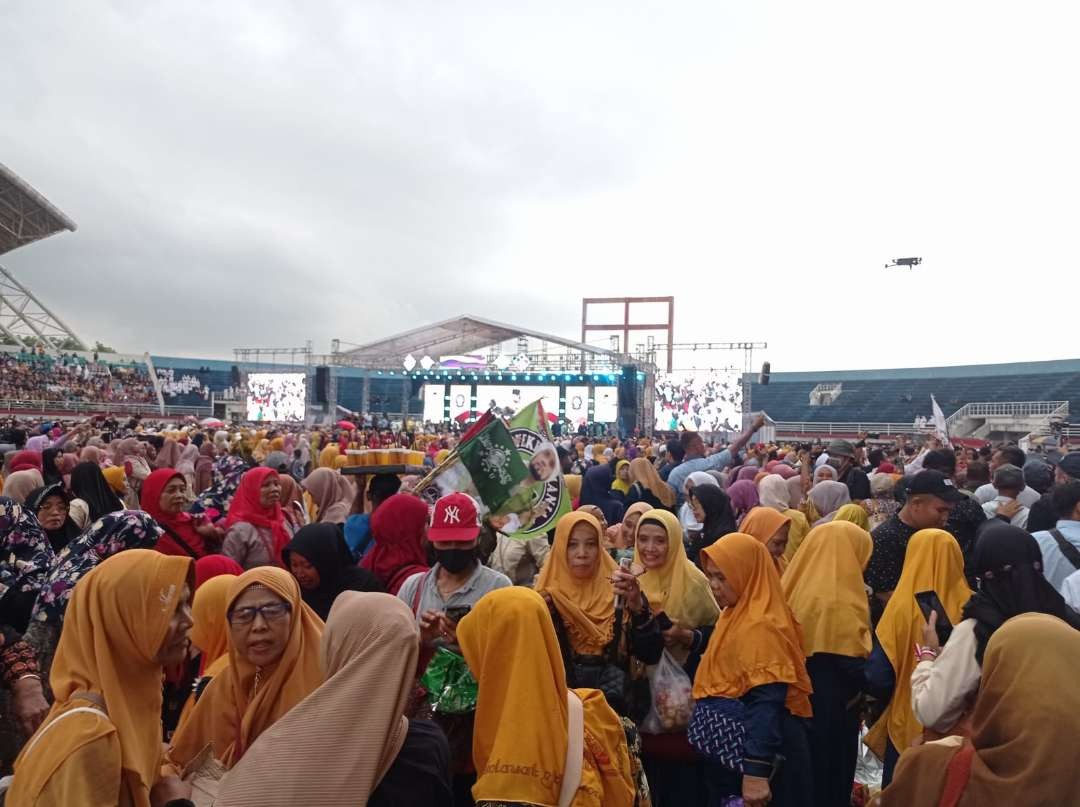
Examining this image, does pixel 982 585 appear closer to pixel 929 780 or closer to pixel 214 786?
pixel 929 780

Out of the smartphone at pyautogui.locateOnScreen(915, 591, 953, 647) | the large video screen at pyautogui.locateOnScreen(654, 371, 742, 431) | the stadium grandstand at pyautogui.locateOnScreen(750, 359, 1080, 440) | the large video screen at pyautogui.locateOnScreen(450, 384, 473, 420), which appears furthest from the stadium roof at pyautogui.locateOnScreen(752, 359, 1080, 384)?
the smartphone at pyautogui.locateOnScreen(915, 591, 953, 647)

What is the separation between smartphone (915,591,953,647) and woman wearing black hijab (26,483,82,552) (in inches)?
164

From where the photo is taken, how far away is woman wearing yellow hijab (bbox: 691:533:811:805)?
7.63 ft

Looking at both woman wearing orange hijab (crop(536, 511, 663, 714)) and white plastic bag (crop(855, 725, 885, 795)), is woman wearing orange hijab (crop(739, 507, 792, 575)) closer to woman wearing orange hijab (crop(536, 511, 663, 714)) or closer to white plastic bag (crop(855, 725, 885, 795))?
woman wearing orange hijab (crop(536, 511, 663, 714))

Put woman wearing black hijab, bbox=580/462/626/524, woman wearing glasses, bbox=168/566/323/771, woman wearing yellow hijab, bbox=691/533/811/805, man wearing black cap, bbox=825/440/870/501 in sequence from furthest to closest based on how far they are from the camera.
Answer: man wearing black cap, bbox=825/440/870/501 < woman wearing black hijab, bbox=580/462/626/524 < woman wearing yellow hijab, bbox=691/533/811/805 < woman wearing glasses, bbox=168/566/323/771

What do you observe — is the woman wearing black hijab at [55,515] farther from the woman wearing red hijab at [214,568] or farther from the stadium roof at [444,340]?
the stadium roof at [444,340]

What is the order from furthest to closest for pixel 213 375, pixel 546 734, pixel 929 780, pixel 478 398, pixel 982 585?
pixel 213 375 < pixel 478 398 < pixel 982 585 < pixel 546 734 < pixel 929 780

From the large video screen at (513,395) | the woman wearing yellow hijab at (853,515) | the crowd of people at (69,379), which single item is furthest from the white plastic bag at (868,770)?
the crowd of people at (69,379)

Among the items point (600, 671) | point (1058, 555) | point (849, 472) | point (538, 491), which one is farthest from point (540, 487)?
point (849, 472)

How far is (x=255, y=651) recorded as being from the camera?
1.97 m

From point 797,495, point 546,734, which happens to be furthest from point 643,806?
point 797,495

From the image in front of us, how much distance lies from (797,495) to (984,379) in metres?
38.6

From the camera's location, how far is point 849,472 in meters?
6.86

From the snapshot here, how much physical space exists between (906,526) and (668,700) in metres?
1.46
